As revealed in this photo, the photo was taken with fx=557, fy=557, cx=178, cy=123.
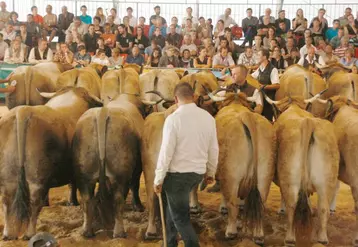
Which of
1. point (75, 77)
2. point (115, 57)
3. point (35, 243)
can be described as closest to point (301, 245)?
point (35, 243)

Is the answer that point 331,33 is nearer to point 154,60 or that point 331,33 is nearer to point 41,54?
point 154,60

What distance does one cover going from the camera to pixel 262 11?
20.7m

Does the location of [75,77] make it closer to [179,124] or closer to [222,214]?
[222,214]

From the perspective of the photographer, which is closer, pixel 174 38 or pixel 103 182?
pixel 103 182

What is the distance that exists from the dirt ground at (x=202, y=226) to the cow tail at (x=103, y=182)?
0.91ft

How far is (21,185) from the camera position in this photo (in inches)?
250

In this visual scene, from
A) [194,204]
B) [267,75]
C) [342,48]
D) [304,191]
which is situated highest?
[342,48]

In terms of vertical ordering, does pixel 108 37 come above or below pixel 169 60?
above

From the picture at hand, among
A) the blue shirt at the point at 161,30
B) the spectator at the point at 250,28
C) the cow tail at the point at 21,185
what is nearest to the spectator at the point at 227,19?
the spectator at the point at 250,28

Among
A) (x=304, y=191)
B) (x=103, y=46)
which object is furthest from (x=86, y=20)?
(x=304, y=191)

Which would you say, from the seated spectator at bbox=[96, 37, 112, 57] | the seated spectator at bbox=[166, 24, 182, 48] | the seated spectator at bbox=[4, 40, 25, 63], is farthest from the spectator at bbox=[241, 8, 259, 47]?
the seated spectator at bbox=[4, 40, 25, 63]

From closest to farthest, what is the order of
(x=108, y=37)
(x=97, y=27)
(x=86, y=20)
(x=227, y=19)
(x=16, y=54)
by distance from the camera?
(x=16, y=54), (x=108, y=37), (x=97, y=27), (x=86, y=20), (x=227, y=19)

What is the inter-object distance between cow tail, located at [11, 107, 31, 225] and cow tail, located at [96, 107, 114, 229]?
82cm

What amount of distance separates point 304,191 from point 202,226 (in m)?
1.57
